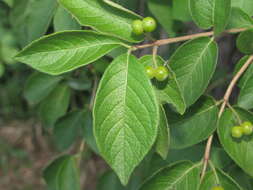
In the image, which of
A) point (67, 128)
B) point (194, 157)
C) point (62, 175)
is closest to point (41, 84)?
point (67, 128)

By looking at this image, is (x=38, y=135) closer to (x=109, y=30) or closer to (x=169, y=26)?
(x=169, y=26)

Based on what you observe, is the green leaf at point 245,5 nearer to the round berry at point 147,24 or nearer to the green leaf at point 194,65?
the green leaf at point 194,65

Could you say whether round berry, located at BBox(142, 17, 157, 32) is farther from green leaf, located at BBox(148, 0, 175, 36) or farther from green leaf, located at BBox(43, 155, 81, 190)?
green leaf, located at BBox(43, 155, 81, 190)

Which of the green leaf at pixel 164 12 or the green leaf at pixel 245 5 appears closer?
the green leaf at pixel 245 5

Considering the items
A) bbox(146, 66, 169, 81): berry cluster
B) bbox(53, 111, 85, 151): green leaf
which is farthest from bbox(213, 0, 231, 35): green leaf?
A: bbox(53, 111, 85, 151): green leaf

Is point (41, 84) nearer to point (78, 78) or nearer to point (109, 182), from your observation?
point (78, 78)

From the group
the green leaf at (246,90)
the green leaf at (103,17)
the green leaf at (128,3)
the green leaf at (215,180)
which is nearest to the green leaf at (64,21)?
the green leaf at (128,3)
